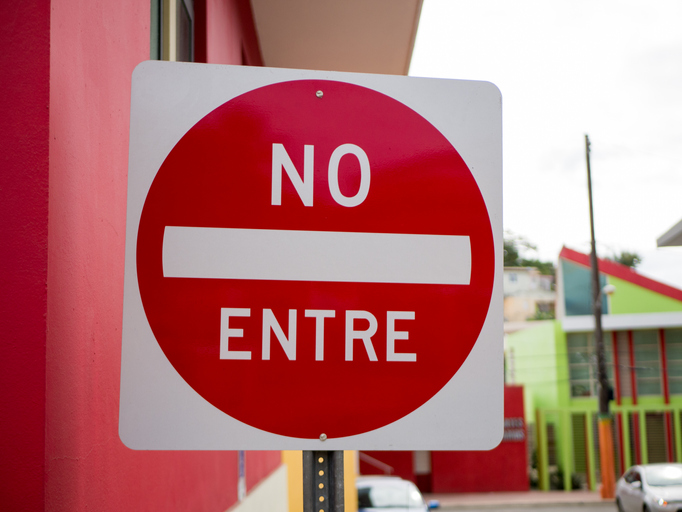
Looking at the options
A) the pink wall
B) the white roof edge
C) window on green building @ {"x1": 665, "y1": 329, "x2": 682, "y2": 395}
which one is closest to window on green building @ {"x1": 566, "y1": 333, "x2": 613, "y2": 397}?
the white roof edge

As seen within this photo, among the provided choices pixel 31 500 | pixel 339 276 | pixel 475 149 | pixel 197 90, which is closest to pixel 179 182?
pixel 197 90

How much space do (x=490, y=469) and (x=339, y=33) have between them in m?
22.5

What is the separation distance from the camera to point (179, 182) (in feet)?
4.87

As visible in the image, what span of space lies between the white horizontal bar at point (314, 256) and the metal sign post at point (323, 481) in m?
0.35

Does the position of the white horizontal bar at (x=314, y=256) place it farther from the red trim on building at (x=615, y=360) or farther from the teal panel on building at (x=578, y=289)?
the red trim on building at (x=615, y=360)

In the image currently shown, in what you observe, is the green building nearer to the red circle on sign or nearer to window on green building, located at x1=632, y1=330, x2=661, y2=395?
window on green building, located at x1=632, y1=330, x2=661, y2=395

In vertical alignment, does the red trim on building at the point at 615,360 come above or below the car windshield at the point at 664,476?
above

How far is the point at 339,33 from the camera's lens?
18.4 feet

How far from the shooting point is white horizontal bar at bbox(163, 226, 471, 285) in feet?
4.80

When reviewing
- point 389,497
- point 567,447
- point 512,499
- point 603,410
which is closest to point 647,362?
point 567,447

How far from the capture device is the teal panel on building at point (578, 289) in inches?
1029

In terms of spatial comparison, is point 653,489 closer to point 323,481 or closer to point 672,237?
point 672,237

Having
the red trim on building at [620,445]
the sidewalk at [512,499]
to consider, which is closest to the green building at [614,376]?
the red trim on building at [620,445]

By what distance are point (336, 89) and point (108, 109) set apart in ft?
3.06
